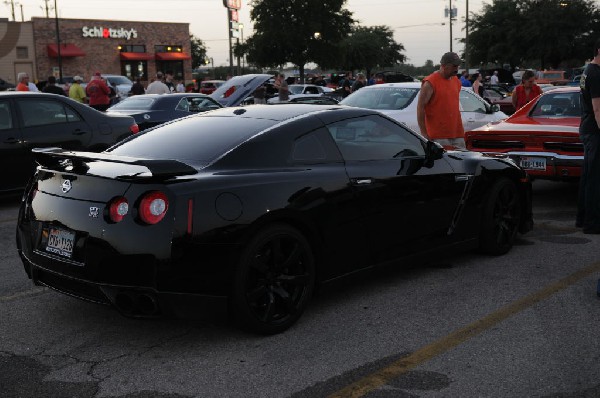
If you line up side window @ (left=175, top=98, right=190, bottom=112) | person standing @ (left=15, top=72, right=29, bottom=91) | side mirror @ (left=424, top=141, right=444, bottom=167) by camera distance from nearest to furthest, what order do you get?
side mirror @ (left=424, top=141, right=444, bottom=167) < side window @ (left=175, top=98, right=190, bottom=112) < person standing @ (left=15, top=72, right=29, bottom=91)

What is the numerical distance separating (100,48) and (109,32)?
143cm

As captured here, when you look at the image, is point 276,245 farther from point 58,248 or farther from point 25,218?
point 25,218

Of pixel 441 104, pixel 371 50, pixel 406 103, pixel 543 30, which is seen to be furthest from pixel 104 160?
pixel 371 50

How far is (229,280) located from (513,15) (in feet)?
213

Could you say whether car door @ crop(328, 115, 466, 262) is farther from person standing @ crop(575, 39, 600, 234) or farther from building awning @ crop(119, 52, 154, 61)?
building awning @ crop(119, 52, 154, 61)

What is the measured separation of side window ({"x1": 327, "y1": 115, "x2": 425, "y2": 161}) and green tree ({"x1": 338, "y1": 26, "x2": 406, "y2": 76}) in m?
69.2

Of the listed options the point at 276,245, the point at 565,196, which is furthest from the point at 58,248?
the point at 565,196

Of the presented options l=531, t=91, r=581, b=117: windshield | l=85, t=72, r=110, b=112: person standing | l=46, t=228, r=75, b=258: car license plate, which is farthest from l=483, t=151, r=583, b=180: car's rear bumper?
l=85, t=72, r=110, b=112: person standing

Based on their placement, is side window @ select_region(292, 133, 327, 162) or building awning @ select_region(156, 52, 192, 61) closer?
side window @ select_region(292, 133, 327, 162)

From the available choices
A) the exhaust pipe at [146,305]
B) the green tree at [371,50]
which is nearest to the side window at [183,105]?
the exhaust pipe at [146,305]

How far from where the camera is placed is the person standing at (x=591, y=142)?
6.00 metres

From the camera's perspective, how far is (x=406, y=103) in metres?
11.7

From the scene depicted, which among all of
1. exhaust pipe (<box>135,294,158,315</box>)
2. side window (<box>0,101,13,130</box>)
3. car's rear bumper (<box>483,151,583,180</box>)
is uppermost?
side window (<box>0,101,13,130</box>)

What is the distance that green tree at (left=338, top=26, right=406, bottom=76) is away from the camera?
7581cm
